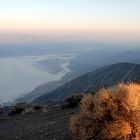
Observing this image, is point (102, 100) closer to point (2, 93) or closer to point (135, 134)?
point (135, 134)

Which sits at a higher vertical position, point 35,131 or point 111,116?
point 111,116

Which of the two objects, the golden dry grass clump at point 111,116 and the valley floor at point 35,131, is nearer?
the golden dry grass clump at point 111,116

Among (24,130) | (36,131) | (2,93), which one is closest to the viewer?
(36,131)

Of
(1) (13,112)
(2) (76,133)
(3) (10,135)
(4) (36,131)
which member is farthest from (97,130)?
(1) (13,112)

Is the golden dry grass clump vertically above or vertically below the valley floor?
above

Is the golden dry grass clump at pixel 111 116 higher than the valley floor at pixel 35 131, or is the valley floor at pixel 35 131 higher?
the golden dry grass clump at pixel 111 116

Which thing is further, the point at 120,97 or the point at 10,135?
the point at 10,135

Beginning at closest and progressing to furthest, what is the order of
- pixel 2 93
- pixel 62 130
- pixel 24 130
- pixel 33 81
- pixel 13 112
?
pixel 62 130
pixel 24 130
pixel 13 112
pixel 2 93
pixel 33 81

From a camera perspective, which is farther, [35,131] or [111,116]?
[35,131]
